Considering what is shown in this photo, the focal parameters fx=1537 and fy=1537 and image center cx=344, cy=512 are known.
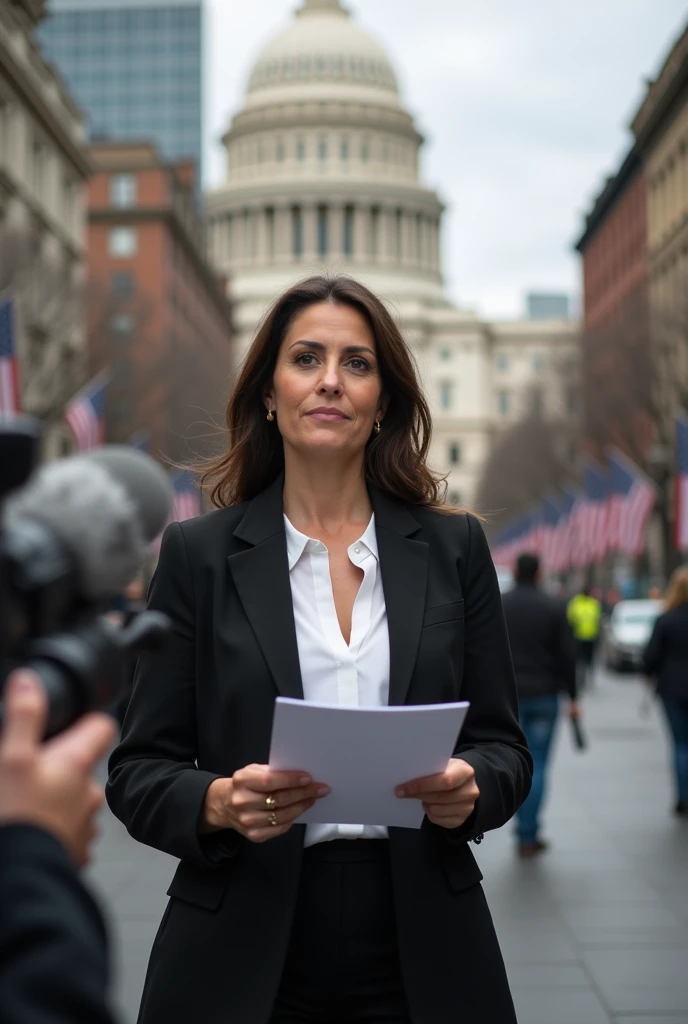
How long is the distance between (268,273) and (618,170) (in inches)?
2648

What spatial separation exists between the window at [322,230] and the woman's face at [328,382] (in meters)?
127

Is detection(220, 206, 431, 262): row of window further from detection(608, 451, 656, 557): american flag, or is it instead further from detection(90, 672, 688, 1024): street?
detection(90, 672, 688, 1024): street

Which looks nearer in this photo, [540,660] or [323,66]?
[540,660]

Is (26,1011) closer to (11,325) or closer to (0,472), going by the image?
(0,472)

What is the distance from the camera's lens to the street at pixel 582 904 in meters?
6.01

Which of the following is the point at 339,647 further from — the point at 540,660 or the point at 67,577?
the point at 540,660

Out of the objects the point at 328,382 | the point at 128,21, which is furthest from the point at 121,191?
the point at 128,21

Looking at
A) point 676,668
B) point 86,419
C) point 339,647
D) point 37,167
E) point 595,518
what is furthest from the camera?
point 37,167

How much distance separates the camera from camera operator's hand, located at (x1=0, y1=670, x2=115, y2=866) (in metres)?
1.29

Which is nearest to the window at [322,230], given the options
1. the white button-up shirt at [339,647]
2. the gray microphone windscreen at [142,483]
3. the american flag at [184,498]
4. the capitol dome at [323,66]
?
the capitol dome at [323,66]

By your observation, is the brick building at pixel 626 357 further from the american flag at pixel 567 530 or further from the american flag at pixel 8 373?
the american flag at pixel 8 373

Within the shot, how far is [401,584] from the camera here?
2750 millimetres

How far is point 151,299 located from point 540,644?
127 ft

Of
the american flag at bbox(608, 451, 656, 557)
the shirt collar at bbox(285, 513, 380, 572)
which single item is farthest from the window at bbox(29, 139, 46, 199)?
the shirt collar at bbox(285, 513, 380, 572)
